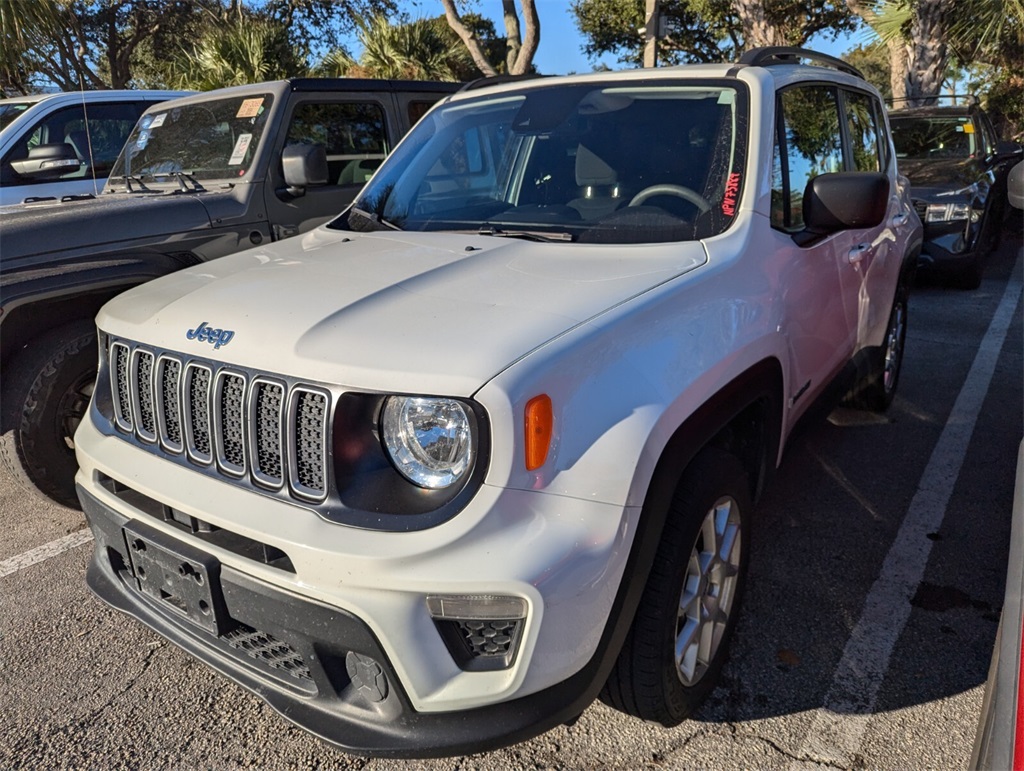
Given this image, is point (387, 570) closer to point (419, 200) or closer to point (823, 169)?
point (419, 200)

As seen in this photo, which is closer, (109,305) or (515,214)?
(109,305)

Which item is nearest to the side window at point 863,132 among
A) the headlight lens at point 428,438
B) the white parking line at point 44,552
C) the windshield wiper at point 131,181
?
the headlight lens at point 428,438

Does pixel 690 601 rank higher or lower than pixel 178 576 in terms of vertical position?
lower

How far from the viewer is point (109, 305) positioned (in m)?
2.63

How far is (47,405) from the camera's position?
3.42 meters

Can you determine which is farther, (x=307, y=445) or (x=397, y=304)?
(x=397, y=304)

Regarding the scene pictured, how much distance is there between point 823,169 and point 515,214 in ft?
4.53

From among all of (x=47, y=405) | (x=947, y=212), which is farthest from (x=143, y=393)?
A: (x=947, y=212)

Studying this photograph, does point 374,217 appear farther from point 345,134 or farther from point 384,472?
point 345,134

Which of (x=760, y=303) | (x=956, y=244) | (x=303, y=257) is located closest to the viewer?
(x=760, y=303)

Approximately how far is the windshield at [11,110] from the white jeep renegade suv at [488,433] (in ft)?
15.8

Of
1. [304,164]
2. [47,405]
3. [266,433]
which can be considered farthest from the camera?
[304,164]

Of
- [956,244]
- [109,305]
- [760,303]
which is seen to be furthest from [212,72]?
[760,303]

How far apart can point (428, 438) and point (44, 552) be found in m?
2.58
